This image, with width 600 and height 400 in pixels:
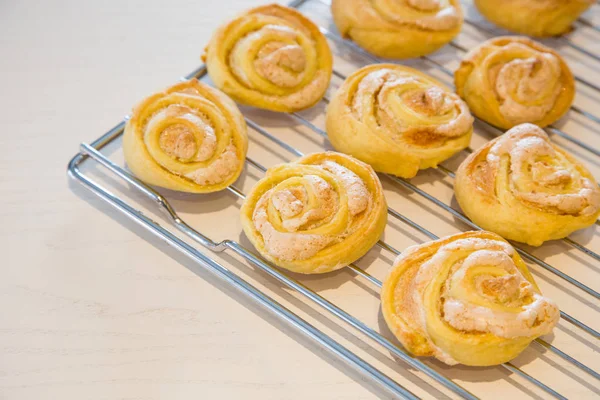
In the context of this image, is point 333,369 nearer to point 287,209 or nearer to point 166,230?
point 287,209

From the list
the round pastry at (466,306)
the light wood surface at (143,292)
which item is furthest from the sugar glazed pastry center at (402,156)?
the light wood surface at (143,292)

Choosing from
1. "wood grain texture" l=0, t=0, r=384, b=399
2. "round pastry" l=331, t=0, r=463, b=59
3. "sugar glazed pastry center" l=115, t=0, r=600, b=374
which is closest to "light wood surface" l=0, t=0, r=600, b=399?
"wood grain texture" l=0, t=0, r=384, b=399

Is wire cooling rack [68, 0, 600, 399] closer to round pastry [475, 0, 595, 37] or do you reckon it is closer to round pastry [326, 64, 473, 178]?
round pastry [326, 64, 473, 178]

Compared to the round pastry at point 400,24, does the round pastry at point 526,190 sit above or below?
below

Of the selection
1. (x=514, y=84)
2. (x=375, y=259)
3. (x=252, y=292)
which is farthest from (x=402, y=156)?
(x=252, y=292)

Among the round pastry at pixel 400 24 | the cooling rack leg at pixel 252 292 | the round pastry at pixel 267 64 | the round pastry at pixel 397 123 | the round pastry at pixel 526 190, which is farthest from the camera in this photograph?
the round pastry at pixel 400 24

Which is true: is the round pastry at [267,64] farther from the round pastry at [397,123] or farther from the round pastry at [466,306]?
the round pastry at [466,306]
